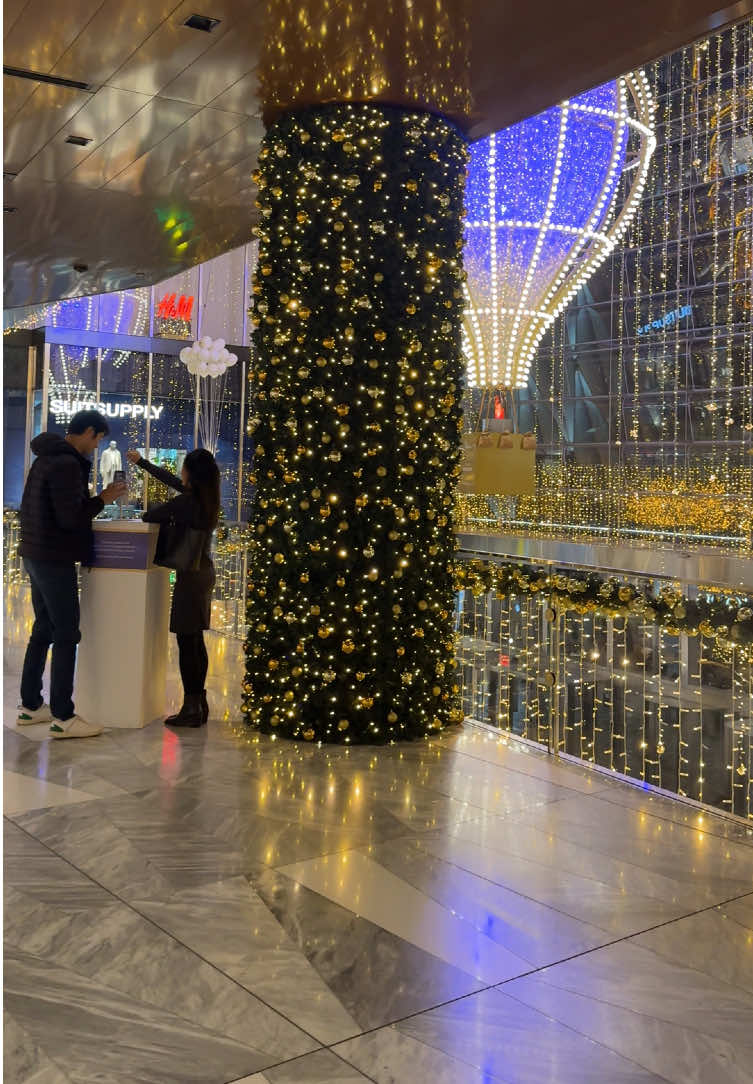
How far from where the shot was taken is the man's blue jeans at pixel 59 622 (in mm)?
5477

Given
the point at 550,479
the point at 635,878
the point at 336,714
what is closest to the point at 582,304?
the point at 550,479

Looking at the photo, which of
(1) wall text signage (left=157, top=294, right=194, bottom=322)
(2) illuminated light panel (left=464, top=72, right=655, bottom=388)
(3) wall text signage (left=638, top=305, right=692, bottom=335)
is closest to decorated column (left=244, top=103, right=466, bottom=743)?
(2) illuminated light panel (left=464, top=72, right=655, bottom=388)

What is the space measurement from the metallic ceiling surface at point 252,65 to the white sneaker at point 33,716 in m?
3.73

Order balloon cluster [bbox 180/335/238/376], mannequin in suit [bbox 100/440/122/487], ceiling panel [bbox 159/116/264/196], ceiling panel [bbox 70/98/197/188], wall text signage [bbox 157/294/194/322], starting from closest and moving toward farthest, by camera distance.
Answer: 1. ceiling panel [bbox 70/98/197/188]
2. ceiling panel [bbox 159/116/264/196]
3. balloon cluster [bbox 180/335/238/376]
4. mannequin in suit [bbox 100/440/122/487]
5. wall text signage [bbox 157/294/194/322]

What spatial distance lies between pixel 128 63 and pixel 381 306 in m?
1.94

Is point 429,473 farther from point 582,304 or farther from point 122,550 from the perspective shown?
point 582,304

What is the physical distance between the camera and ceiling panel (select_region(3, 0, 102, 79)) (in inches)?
187

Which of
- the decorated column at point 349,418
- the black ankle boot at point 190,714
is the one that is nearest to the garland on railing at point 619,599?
the decorated column at point 349,418

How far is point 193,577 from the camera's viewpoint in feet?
19.1

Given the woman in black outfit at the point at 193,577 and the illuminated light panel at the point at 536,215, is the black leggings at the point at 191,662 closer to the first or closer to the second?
the woman in black outfit at the point at 193,577

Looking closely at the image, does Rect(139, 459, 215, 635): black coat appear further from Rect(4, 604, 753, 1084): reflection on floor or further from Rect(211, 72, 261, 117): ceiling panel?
Rect(211, 72, 261, 117): ceiling panel

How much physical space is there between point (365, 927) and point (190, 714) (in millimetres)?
2987

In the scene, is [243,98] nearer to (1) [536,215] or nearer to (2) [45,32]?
(2) [45,32]

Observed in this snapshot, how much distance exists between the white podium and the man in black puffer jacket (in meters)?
0.19
